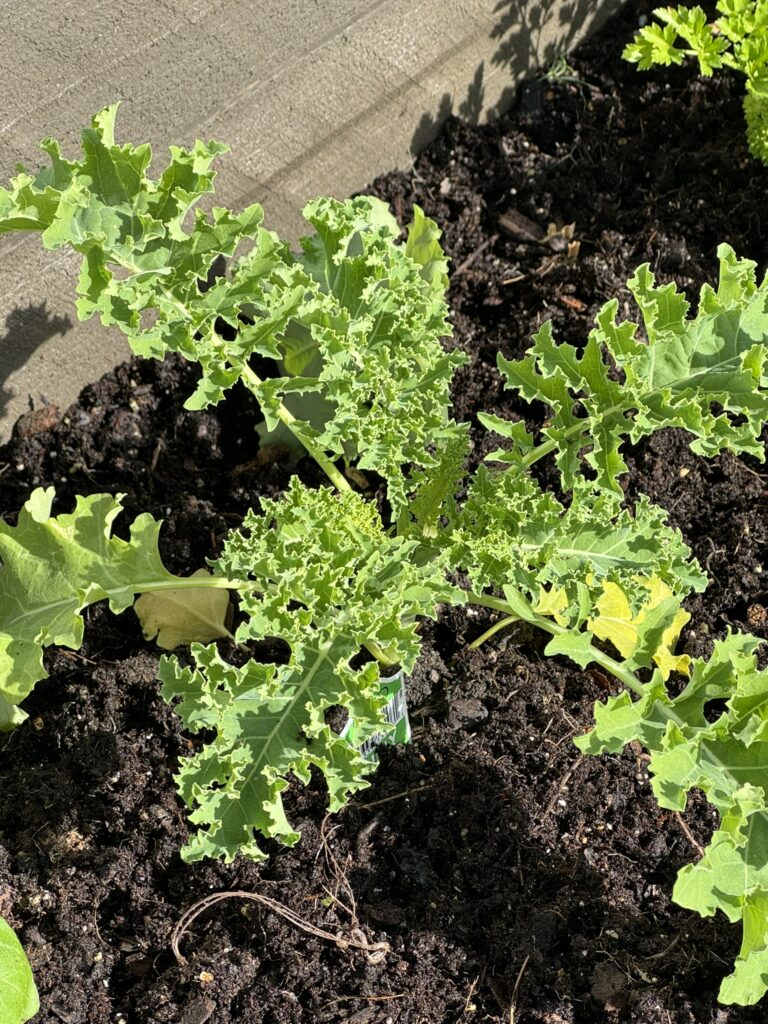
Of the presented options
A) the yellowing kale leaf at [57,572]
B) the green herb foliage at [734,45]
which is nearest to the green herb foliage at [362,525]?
the yellowing kale leaf at [57,572]

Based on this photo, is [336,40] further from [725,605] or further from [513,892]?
[513,892]

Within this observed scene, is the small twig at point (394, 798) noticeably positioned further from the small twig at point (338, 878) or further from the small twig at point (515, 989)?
the small twig at point (515, 989)

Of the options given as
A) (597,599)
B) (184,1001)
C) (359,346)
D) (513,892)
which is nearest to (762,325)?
(597,599)

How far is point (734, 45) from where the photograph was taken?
375 cm

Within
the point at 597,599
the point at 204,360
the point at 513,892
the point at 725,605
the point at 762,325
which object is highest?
the point at 762,325

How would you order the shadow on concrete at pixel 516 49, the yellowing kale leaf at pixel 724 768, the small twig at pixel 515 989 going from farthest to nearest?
the shadow on concrete at pixel 516 49 < the small twig at pixel 515 989 < the yellowing kale leaf at pixel 724 768

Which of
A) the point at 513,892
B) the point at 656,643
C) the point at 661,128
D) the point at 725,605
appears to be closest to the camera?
the point at 656,643

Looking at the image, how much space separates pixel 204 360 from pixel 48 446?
3.44 ft

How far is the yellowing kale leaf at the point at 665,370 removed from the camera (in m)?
2.47

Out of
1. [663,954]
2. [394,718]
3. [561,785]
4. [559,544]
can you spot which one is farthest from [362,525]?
[663,954]

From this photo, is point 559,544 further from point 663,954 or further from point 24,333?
point 24,333

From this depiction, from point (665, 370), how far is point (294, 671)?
43.9 inches

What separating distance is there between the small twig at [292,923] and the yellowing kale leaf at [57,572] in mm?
748

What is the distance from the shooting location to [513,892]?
279 centimetres
